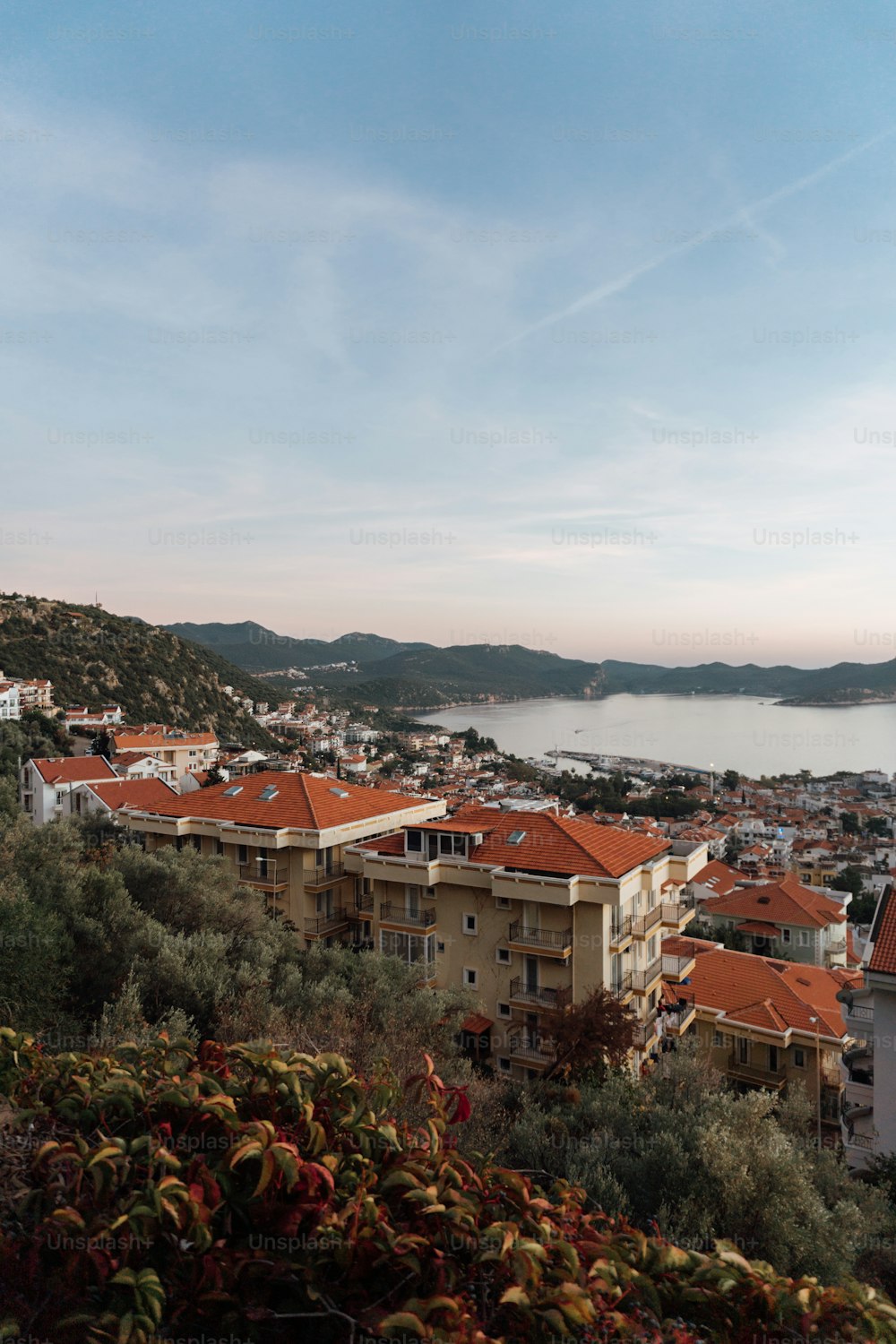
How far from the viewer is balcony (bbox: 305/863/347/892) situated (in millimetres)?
11156

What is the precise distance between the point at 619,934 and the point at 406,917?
9.99 feet

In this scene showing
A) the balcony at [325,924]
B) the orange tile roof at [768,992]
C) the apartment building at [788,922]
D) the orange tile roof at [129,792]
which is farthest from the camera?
the apartment building at [788,922]

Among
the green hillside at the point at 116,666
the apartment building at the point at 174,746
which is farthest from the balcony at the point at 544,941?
the green hillside at the point at 116,666

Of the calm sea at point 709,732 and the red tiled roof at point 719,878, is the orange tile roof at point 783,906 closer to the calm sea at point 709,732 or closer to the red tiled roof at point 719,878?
the red tiled roof at point 719,878

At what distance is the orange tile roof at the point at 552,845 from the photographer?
9.51 meters

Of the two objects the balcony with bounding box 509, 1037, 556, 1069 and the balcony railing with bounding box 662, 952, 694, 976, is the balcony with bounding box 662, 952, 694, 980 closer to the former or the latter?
the balcony railing with bounding box 662, 952, 694, 976

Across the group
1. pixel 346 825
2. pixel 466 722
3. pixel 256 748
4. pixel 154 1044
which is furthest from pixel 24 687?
pixel 466 722

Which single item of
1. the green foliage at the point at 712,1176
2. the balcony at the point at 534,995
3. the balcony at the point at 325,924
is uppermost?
the green foliage at the point at 712,1176

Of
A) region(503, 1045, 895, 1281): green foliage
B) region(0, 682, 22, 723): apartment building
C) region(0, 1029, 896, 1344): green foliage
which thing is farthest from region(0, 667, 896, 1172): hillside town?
region(0, 682, 22, 723): apartment building

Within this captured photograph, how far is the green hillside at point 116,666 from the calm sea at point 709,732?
44.4m

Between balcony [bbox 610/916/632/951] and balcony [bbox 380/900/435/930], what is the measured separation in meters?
2.55

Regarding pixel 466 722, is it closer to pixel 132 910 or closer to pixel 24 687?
pixel 24 687

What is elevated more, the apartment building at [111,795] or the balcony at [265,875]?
the balcony at [265,875]

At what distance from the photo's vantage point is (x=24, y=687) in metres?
44.4
